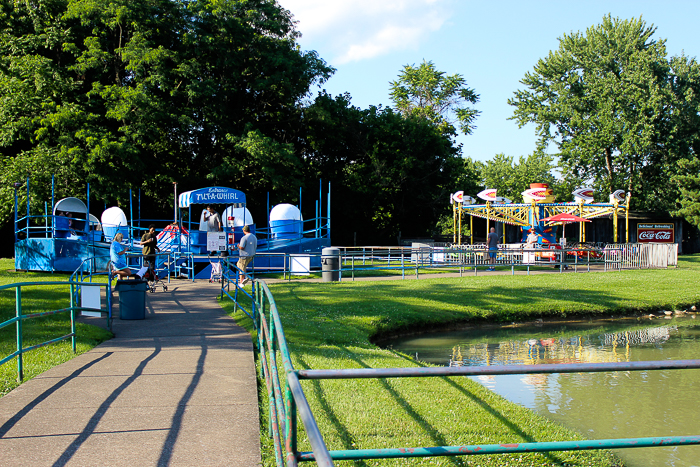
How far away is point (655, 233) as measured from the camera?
148 ft

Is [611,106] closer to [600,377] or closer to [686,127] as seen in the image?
[686,127]

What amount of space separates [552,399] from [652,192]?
47084mm

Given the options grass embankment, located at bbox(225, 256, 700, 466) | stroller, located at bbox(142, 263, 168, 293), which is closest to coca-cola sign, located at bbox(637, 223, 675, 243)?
grass embankment, located at bbox(225, 256, 700, 466)

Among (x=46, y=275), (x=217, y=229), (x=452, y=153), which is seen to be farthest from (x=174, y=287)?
(x=452, y=153)

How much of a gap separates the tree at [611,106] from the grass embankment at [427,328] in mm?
26192

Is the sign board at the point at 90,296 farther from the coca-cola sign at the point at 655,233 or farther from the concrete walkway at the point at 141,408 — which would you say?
the coca-cola sign at the point at 655,233

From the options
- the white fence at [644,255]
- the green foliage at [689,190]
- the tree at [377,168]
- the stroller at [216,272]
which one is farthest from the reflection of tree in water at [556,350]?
the green foliage at [689,190]

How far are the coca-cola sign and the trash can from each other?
135ft

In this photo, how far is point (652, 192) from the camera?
163ft

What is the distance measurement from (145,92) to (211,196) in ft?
41.2

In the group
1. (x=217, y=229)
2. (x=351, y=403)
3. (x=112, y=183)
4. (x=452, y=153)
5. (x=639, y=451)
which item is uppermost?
(x=452, y=153)

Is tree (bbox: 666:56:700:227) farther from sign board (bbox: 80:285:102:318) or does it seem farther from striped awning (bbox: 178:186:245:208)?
sign board (bbox: 80:285:102:318)

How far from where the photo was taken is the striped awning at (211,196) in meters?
22.6

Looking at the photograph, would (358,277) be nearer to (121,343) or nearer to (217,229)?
(217,229)
